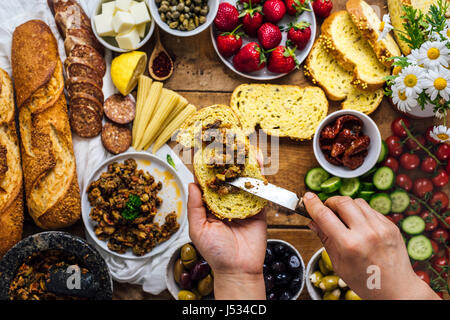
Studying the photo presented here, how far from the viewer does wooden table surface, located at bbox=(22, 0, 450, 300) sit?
2270 millimetres

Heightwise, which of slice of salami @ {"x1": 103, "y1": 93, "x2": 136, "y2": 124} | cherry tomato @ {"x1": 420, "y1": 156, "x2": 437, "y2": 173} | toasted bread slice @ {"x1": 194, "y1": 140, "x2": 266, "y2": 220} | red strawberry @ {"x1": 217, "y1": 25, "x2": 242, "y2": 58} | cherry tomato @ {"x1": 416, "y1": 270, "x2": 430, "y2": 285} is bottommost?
cherry tomato @ {"x1": 416, "y1": 270, "x2": 430, "y2": 285}

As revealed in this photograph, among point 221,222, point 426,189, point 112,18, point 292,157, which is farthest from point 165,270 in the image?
point 426,189

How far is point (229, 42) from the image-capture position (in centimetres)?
212

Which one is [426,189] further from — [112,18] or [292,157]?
[112,18]

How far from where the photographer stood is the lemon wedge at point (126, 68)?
6.92 feet

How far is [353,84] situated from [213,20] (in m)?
0.89

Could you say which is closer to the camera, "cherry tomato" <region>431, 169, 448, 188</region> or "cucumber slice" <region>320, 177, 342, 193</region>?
"cucumber slice" <region>320, 177, 342, 193</region>

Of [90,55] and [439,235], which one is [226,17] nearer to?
[90,55]

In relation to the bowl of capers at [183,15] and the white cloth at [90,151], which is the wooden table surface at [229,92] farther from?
the white cloth at [90,151]

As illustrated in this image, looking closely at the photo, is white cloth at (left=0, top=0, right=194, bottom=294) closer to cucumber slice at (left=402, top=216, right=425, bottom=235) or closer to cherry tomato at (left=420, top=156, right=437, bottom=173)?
cucumber slice at (left=402, top=216, right=425, bottom=235)

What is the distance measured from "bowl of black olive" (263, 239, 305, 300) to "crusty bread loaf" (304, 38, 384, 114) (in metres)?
0.92

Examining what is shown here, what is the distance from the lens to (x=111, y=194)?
2.12 m

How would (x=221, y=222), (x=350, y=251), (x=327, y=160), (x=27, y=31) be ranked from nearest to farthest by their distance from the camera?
1. (x=350, y=251)
2. (x=221, y=222)
3. (x=27, y=31)
4. (x=327, y=160)

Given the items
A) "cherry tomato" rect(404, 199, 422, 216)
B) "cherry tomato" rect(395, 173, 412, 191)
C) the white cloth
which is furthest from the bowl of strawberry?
"cherry tomato" rect(404, 199, 422, 216)
